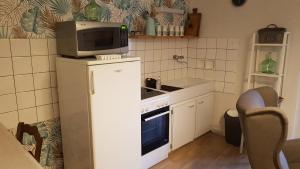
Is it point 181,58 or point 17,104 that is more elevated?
point 181,58

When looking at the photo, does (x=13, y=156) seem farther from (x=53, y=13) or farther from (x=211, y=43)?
(x=211, y=43)

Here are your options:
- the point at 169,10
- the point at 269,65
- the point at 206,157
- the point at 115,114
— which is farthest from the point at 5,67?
the point at 269,65

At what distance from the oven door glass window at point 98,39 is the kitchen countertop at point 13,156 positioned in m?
0.85

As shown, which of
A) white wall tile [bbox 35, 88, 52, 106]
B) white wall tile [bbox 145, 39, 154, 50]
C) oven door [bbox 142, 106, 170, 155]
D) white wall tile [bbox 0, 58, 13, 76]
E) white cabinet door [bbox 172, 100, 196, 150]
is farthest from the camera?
white wall tile [bbox 145, 39, 154, 50]

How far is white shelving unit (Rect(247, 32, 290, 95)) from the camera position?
8.93ft

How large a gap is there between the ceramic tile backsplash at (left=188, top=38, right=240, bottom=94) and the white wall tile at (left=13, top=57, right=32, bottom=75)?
7.66 ft

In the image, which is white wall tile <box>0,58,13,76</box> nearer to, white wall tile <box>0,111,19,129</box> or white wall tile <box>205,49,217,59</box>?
white wall tile <box>0,111,19,129</box>

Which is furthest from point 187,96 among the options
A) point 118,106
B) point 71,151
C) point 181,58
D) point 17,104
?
point 17,104

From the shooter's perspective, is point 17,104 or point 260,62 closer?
point 17,104

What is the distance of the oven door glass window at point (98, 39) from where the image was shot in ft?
6.14

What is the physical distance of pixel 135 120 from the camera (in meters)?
2.12

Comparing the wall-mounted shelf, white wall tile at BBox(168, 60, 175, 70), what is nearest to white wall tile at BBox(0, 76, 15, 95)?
the wall-mounted shelf

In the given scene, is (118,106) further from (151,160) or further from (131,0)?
(131,0)

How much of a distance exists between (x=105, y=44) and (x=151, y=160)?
4.45ft
